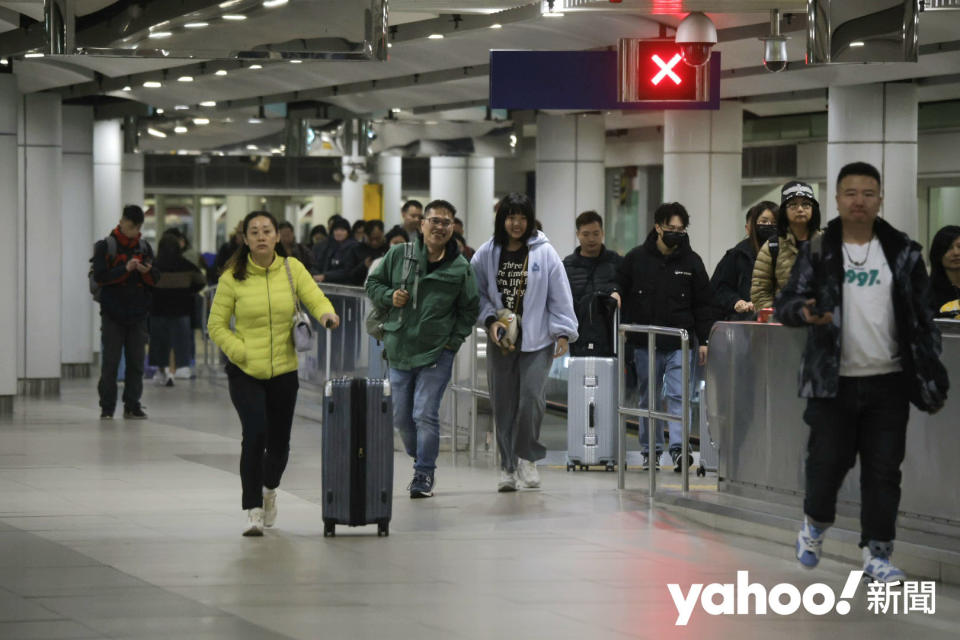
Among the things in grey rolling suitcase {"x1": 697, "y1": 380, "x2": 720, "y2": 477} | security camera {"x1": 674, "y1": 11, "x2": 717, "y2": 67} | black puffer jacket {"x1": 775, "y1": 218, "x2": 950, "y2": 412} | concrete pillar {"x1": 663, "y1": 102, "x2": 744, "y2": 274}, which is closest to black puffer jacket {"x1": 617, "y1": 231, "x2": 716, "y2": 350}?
grey rolling suitcase {"x1": 697, "y1": 380, "x2": 720, "y2": 477}

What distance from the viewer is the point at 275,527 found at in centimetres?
957

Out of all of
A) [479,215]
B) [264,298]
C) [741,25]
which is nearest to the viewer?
[264,298]

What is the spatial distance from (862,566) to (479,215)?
2886 centimetres

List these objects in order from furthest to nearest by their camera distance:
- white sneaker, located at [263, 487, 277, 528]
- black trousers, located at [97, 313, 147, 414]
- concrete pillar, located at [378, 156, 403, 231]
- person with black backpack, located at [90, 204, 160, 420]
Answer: concrete pillar, located at [378, 156, 403, 231] → black trousers, located at [97, 313, 147, 414] → person with black backpack, located at [90, 204, 160, 420] → white sneaker, located at [263, 487, 277, 528]

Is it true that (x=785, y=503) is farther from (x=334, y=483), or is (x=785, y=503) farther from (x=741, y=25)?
(x=741, y=25)

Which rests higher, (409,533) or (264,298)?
(264,298)

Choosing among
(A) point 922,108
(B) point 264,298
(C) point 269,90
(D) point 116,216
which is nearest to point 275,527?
(B) point 264,298

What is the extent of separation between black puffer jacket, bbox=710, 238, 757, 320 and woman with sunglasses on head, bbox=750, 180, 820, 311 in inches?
76.5

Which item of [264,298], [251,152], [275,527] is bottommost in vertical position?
[275,527]

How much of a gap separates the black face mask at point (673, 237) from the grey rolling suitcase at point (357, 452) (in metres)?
3.71

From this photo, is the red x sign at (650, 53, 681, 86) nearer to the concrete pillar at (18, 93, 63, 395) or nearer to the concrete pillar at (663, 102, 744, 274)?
the concrete pillar at (663, 102, 744, 274)

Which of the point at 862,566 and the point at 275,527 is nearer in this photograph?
the point at 862,566

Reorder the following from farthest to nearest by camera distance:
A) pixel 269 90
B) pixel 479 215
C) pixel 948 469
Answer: pixel 479 215
pixel 269 90
pixel 948 469

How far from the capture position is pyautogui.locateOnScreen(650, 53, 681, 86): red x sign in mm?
15273
